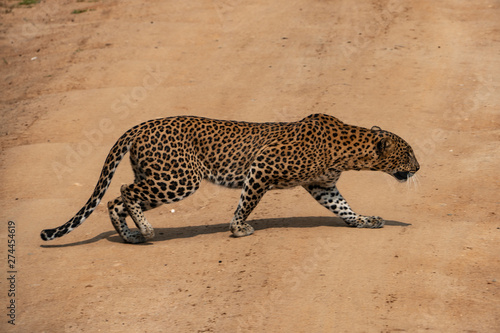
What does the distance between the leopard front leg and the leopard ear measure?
0.74 m

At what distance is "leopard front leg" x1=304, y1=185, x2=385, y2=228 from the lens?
9.60 meters

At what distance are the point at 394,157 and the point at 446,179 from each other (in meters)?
1.85

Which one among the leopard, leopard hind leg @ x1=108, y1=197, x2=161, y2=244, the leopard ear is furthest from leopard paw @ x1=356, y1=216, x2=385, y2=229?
leopard hind leg @ x1=108, y1=197, x2=161, y2=244

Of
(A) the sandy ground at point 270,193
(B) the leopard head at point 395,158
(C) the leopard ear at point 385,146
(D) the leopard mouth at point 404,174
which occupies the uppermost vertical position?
(C) the leopard ear at point 385,146

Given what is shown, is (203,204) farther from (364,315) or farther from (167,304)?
(364,315)

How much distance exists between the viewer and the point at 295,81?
15.1m

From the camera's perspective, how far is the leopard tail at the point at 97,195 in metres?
9.51

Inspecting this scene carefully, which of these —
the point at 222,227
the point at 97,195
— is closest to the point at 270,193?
the point at 222,227

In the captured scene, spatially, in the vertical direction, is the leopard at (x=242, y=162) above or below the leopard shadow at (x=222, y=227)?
above

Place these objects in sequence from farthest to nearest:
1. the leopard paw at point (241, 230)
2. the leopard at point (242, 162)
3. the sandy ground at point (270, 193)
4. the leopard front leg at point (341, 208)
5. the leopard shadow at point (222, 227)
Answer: the leopard shadow at point (222, 227), the leopard front leg at point (341, 208), the leopard paw at point (241, 230), the leopard at point (242, 162), the sandy ground at point (270, 193)

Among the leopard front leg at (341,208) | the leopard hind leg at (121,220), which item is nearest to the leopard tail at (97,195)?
the leopard hind leg at (121,220)

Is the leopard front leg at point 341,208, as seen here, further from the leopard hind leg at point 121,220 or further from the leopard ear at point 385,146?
the leopard hind leg at point 121,220

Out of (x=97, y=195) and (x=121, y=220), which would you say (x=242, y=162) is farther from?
(x=97, y=195)

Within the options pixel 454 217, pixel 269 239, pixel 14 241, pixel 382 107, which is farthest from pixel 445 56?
pixel 14 241
